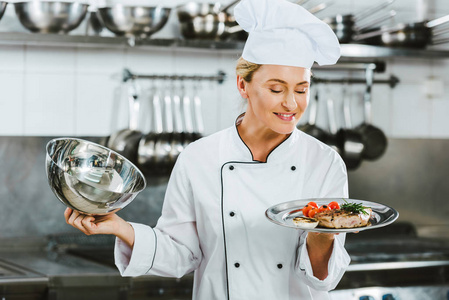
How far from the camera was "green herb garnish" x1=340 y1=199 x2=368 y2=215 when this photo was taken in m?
1.45

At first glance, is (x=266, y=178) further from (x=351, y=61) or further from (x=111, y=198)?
(x=351, y=61)

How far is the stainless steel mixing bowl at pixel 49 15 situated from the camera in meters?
2.73

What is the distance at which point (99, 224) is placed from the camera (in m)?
1.41

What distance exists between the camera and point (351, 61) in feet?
10.8

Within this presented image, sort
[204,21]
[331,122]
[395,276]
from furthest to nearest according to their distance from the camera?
[331,122]
[204,21]
[395,276]

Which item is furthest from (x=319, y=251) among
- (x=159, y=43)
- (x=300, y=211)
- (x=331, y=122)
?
(x=331, y=122)

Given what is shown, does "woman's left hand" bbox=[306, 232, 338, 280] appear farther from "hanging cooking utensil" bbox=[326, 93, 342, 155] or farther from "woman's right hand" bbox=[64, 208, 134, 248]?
"hanging cooking utensil" bbox=[326, 93, 342, 155]

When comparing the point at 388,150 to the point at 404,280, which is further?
the point at 388,150

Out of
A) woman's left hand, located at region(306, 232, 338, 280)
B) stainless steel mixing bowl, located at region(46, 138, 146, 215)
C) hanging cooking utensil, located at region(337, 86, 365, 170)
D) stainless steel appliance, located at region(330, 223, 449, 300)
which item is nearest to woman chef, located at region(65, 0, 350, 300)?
woman's left hand, located at region(306, 232, 338, 280)

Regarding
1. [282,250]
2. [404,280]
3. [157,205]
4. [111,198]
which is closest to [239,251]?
[282,250]

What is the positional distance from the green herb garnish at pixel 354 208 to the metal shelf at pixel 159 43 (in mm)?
1596

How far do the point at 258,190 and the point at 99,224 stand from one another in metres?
0.48

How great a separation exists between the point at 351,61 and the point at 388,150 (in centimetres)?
58

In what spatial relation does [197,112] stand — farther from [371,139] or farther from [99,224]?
[99,224]
